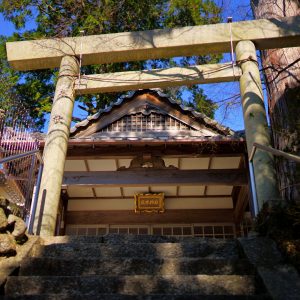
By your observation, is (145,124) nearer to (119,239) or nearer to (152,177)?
(152,177)

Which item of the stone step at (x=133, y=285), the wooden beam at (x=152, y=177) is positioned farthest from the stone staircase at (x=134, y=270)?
the wooden beam at (x=152, y=177)

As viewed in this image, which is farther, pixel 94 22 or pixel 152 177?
pixel 94 22

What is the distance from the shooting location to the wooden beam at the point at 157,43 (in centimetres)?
631

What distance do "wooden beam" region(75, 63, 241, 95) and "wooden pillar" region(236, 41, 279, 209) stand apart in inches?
11.2

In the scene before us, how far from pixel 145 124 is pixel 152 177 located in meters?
1.84

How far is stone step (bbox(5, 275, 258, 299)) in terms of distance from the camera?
2.98m

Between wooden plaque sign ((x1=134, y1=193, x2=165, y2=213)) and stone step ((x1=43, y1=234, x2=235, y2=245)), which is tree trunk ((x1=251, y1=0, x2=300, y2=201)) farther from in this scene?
wooden plaque sign ((x1=134, y1=193, x2=165, y2=213))

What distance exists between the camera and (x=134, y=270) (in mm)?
3416

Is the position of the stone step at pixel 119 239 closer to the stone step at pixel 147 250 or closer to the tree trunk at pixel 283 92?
the stone step at pixel 147 250

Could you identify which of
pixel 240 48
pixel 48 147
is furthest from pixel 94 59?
pixel 240 48

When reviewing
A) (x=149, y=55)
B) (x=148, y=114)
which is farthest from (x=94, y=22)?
(x=149, y=55)

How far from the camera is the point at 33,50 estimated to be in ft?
21.9

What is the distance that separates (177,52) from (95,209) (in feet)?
18.7

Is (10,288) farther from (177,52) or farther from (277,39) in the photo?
(277,39)
